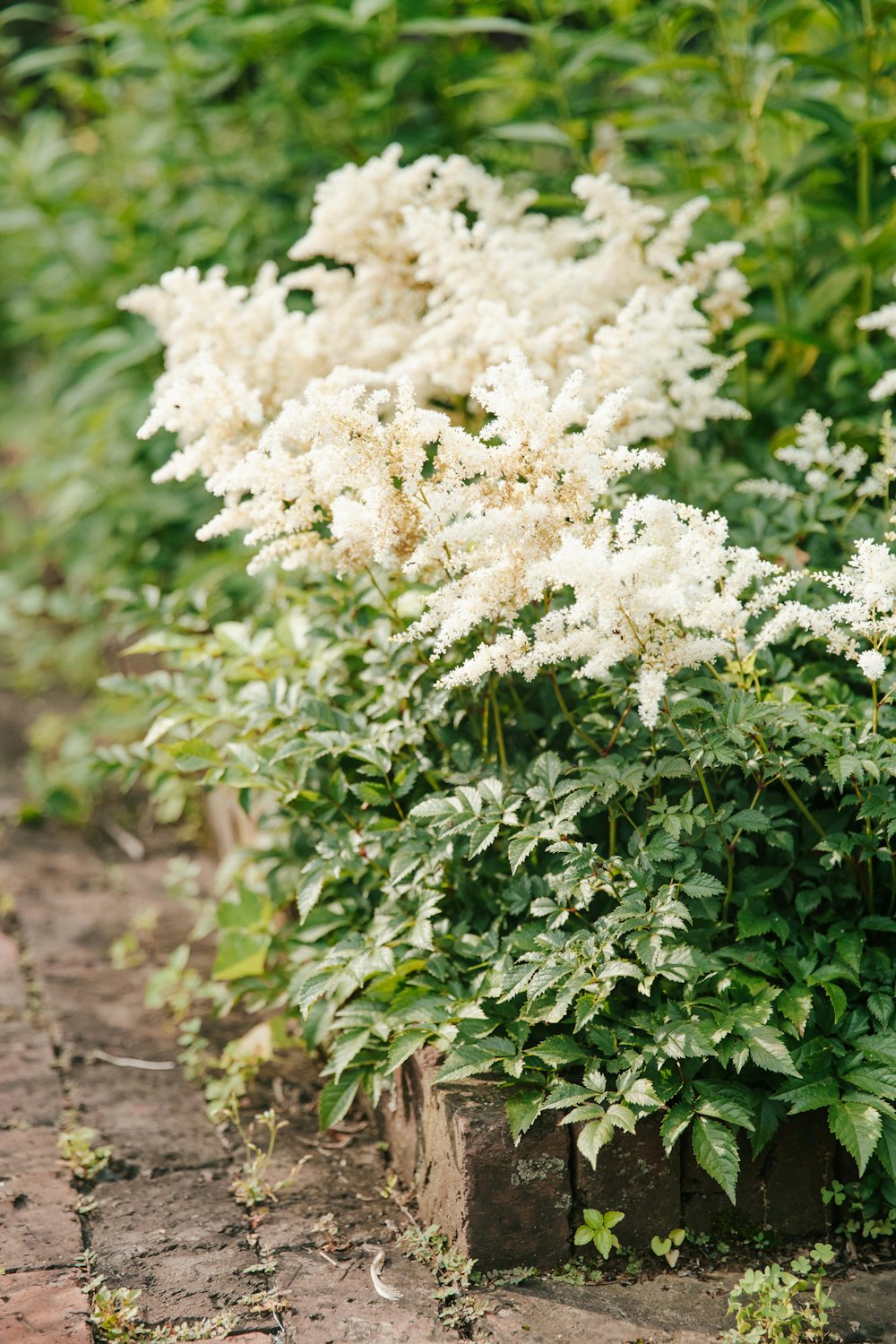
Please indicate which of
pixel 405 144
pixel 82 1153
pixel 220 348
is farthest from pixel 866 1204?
pixel 405 144

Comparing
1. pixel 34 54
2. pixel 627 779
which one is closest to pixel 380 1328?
pixel 627 779

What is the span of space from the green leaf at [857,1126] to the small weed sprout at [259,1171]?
3.32 feet

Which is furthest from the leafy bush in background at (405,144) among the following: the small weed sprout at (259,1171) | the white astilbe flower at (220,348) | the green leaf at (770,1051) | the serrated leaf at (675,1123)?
the small weed sprout at (259,1171)

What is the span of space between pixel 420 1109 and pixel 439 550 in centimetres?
100

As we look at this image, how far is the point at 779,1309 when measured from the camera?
187 cm

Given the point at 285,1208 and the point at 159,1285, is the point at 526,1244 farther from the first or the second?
the point at 159,1285

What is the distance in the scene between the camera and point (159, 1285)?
6.59 ft

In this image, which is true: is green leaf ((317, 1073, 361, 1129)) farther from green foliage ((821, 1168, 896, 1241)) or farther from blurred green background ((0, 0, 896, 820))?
blurred green background ((0, 0, 896, 820))

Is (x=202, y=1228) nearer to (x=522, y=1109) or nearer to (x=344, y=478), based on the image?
(x=522, y=1109)

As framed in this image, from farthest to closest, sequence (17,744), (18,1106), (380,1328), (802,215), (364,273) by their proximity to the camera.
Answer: (17,744) < (802,215) < (364,273) < (18,1106) < (380,1328)

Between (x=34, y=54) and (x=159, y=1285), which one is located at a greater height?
(x=34, y=54)

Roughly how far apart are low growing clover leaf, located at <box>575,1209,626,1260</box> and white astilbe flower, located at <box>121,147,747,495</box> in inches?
56.2

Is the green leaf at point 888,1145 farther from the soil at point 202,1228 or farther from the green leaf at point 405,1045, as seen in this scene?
the green leaf at point 405,1045

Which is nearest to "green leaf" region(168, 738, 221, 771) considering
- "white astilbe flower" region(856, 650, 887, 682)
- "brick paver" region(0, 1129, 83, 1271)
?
"brick paver" region(0, 1129, 83, 1271)
